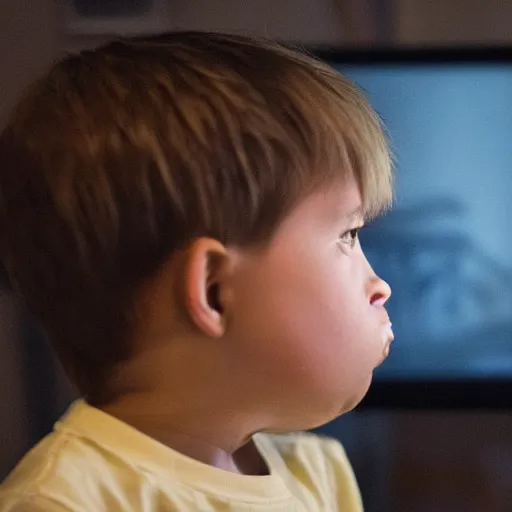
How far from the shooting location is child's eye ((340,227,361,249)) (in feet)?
1.72

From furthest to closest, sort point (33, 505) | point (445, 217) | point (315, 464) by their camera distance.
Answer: point (445, 217), point (315, 464), point (33, 505)

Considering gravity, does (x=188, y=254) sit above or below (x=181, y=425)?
above

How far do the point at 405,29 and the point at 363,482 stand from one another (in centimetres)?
51

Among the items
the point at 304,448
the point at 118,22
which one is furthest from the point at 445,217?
the point at 118,22

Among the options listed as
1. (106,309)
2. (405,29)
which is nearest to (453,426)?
(405,29)

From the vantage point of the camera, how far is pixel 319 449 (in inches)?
26.1

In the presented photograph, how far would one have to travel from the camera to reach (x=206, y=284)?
490mm

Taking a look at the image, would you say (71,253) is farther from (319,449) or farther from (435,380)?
(435,380)

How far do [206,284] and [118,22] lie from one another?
1.49 ft

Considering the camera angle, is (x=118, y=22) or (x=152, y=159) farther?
(x=118, y=22)

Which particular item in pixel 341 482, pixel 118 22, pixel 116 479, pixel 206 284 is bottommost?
pixel 341 482

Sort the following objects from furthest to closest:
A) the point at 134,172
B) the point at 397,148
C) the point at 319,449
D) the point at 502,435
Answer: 1. the point at 502,435
2. the point at 397,148
3. the point at 319,449
4. the point at 134,172

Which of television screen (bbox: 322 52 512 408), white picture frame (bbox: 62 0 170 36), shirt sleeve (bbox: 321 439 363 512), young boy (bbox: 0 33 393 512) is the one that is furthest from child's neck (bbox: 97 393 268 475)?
white picture frame (bbox: 62 0 170 36)

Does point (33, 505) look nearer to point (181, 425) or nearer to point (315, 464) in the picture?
point (181, 425)
